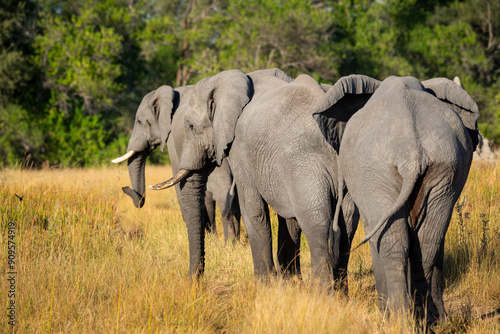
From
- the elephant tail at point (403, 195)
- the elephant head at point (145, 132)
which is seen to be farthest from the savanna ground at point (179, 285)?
the elephant tail at point (403, 195)

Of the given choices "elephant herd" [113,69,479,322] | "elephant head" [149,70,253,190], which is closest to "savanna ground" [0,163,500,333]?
"elephant herd" [113,69,479,322]

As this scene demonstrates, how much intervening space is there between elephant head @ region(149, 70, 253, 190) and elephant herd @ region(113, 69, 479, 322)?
0.04 feet

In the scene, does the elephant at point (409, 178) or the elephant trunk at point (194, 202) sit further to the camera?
the elephant trunk at point (194, 202)

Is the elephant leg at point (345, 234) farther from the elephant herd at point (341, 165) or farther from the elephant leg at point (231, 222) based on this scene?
the elephant leg at point (231, 222)

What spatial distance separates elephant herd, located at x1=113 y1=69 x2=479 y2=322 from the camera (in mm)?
2982

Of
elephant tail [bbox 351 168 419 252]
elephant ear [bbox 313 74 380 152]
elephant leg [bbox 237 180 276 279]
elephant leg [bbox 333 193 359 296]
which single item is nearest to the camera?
elephant tail [bbox 351 168 419 252]

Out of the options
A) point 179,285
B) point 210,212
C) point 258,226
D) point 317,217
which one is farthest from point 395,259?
point 210,212

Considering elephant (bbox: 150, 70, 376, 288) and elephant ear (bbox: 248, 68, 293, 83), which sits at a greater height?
elephant ear (bbox: 248, 68, 293, 83)

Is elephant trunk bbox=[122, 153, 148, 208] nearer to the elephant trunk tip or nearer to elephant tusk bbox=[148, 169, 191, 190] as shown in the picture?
the elephant trunk tip

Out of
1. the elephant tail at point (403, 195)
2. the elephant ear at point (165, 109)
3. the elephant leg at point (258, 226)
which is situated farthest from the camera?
the elephant ear at point (165, 109)

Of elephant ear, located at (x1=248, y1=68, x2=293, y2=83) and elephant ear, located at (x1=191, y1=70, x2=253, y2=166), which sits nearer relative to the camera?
elephant ear, located at (x1=191, y1=70, x2=253, y2=166)

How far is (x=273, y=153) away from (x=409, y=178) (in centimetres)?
156

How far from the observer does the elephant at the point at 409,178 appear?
9.53ft

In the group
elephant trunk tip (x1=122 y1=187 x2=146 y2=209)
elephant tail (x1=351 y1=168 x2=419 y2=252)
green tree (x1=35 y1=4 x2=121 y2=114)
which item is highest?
green tree (x1=35 y1=4 x2=121 y2=114)
